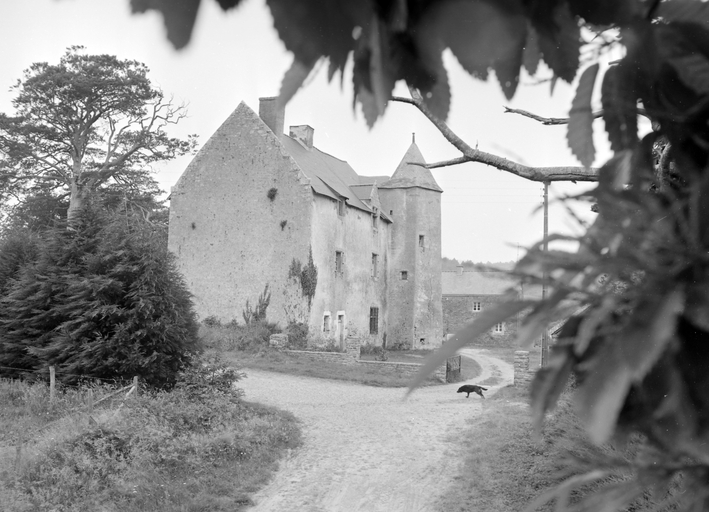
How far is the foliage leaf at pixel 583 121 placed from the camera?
992 millimetres

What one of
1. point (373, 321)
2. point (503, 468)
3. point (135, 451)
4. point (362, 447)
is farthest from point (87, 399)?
point (373, 321)

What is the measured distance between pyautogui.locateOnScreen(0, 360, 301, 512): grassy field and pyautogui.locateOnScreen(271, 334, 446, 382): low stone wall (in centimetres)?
940

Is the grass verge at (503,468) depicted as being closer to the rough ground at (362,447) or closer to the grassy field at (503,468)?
the grassy field at (503,468)

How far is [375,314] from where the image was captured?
3325 cm

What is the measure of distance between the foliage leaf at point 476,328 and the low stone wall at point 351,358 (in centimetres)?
2090

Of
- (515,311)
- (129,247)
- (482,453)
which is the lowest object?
(482,453)

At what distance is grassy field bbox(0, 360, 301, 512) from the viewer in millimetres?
7797

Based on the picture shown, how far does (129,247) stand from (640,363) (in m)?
14.3

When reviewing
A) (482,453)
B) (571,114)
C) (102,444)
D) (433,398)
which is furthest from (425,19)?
(433,398)

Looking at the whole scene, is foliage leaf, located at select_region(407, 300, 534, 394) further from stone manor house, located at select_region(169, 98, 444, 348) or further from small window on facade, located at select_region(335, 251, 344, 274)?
small window on facade, located at select_region(335, 251, 344, 274)

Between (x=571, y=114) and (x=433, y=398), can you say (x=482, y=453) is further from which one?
(x=571, y=114)

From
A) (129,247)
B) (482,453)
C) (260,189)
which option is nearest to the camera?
(482,453)

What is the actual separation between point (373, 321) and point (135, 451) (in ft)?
80.6

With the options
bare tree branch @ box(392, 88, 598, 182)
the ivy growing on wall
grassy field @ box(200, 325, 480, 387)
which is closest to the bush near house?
grassy field @ box(200, 325, 480, 387)
